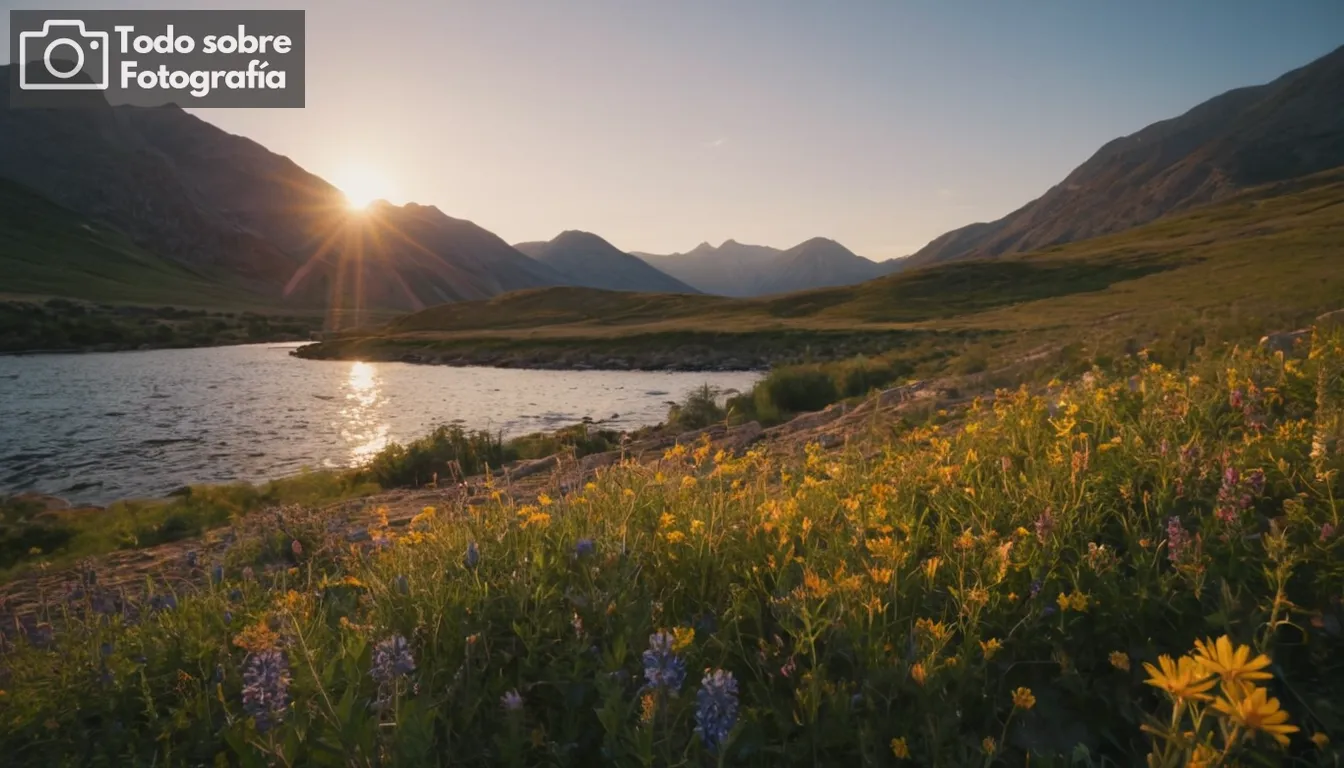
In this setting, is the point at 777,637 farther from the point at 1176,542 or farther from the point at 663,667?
the point at 1176,542

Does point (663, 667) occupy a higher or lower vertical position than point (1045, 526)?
lower

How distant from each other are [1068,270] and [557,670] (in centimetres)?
8048

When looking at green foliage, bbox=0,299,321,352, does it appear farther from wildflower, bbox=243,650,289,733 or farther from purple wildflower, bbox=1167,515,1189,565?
purple wildflower, bbox=1167,515,1189,565

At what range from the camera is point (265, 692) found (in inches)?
90.5

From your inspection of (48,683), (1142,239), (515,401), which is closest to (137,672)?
(48,683)

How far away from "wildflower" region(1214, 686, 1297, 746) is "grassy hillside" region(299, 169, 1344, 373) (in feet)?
53.4

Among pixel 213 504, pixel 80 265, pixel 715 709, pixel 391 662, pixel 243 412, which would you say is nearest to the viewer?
pixel 715 709

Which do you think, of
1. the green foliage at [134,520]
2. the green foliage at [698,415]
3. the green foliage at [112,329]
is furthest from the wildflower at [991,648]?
the green foliage at [112,329]

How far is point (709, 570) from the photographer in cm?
355

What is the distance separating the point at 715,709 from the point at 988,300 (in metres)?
69.5

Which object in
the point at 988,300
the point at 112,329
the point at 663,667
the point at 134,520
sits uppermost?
the point at 988,300

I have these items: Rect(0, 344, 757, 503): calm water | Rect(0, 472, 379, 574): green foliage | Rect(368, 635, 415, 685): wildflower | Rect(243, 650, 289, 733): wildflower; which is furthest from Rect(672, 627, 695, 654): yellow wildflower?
Rect(0, 344, 757, 503): calm water

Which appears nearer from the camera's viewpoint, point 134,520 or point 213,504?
point 134,520

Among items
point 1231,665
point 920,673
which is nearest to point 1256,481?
point 920,673
